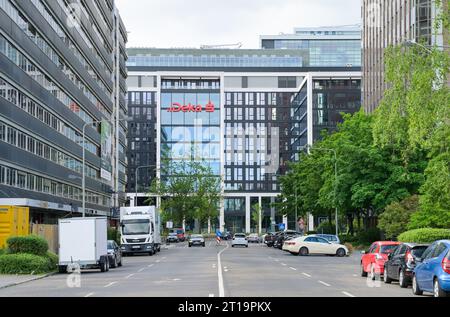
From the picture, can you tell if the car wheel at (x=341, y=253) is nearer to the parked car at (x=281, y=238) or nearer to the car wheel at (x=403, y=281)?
the parked car at (x=281, y=238)

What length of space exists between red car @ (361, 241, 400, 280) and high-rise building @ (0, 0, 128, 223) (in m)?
27.3

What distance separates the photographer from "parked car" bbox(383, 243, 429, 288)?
2527cm

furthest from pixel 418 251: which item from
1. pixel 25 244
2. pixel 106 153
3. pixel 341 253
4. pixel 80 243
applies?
pixel 106 153

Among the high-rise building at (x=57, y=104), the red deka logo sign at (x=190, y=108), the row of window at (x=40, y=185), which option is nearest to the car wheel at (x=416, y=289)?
the high-rise building at (x=57, y=104)

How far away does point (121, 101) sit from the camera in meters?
123

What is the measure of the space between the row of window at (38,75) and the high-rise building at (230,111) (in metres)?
72.8

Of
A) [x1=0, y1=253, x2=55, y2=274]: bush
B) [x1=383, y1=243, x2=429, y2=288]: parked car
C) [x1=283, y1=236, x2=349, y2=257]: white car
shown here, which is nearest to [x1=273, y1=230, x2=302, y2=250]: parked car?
[x1=283, y1=236, x2=349, y2=257]: white car

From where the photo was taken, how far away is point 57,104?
246ft

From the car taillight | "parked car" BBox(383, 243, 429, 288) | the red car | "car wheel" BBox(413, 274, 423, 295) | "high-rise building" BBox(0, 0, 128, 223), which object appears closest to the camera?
the car taillight

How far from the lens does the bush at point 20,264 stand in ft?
115

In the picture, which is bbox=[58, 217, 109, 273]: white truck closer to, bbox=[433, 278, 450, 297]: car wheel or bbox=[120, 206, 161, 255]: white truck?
bbox=[433, 278, 450, 297]: car wheel
